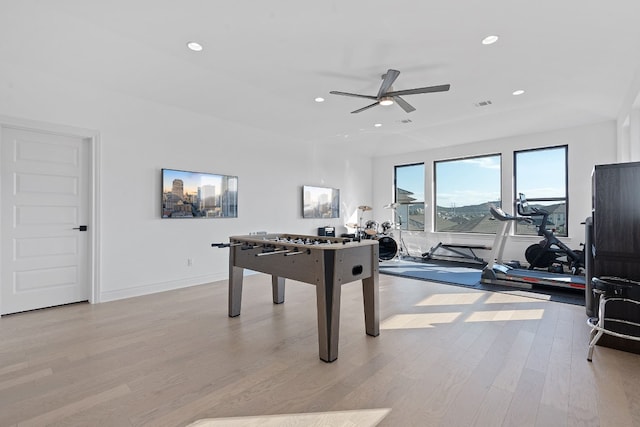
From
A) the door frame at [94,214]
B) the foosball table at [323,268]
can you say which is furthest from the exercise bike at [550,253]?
the door frame at [94,214]

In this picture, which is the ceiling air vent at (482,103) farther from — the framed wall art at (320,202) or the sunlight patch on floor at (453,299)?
the framed wall art at (320,202)

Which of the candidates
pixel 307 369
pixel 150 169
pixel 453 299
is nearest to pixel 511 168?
pixel 453 299

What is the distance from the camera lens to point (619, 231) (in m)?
2.75

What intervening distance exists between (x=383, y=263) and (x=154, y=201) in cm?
493

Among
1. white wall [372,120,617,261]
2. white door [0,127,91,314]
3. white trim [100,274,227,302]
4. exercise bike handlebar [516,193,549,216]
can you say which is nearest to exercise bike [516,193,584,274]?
exercise bike handlebar [516,193,549,216]

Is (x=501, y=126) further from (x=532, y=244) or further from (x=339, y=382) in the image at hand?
(x=339, y=382)

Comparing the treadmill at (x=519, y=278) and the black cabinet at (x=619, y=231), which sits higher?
the black cabinet at (x=619, y=231)

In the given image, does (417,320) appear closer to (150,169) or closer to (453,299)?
(453,299)

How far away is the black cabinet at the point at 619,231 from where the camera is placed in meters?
2.69

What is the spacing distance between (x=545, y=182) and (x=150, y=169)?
299 inches

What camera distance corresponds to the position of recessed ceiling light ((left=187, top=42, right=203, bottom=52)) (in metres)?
3.22

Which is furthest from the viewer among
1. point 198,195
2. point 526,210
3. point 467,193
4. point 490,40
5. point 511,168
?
point 467,193

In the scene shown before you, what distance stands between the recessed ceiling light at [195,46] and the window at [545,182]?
264 inches

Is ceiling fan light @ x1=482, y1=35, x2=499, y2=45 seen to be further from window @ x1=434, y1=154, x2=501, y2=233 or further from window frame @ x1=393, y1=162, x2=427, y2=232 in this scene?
window frame @ x1=393, y1=162, x2=427, y2=232
